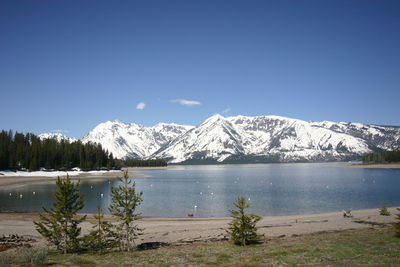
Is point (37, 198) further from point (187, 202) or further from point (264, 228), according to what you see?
point (264, 228)

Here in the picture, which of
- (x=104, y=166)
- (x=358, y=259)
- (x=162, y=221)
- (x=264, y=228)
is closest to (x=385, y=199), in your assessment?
(x=264, y=228)

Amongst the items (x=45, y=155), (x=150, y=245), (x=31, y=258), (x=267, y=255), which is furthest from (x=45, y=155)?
(x=267, y=255)

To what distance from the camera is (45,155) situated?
157250 mm

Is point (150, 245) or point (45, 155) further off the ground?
point (45, 155)

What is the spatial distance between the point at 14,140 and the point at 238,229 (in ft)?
599

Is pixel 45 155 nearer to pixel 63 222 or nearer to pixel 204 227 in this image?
pixel 204 227

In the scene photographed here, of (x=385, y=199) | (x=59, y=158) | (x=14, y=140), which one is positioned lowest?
(x=385, y=199)

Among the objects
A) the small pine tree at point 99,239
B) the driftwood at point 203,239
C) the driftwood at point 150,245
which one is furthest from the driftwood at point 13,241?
the driftwood at point 203,239

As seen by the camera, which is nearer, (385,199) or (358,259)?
(358,259)

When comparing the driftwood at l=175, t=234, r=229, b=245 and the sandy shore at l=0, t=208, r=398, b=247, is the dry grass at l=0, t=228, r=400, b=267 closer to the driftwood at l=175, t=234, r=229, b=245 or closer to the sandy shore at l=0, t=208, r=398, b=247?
the driftwood at l=175, t=234, r=229, b=245

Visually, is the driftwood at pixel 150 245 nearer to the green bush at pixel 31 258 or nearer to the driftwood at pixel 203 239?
the driftwood at pixel 203 239

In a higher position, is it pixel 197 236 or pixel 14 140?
pixel 14 140

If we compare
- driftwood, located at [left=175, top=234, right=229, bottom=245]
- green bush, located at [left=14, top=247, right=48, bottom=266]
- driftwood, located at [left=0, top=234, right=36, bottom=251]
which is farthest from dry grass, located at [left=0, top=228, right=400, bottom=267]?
driftwood, located at [left=0, top=234, right=36, bottom=251]

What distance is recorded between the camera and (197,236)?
116ft
